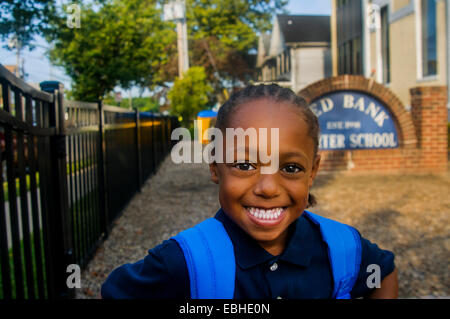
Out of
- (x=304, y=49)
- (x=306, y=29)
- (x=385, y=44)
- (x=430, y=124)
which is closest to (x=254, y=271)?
(x=430, y=124)

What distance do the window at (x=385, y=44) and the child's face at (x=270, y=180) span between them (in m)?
14.2

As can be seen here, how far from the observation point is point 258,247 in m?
1.59

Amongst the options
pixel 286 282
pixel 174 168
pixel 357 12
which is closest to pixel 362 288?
pixel 286 282

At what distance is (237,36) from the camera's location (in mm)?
31156

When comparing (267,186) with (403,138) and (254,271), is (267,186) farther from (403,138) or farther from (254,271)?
(403,138)

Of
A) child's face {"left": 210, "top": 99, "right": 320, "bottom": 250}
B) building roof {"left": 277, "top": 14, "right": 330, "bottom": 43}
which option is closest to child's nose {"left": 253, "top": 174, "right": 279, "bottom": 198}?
child's face {"left": 210, "top": 99, "right": 320, "bottom": 250}

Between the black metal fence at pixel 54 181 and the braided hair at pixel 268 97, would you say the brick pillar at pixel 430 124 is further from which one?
the braided hair at pixel 268 97

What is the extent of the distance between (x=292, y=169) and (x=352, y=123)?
809cm

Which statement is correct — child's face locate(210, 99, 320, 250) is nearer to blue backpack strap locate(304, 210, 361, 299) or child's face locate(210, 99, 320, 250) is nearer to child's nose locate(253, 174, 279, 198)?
child's nose locate(253, 174, 279, 198)

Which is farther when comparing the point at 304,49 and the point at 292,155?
the point at 304,49

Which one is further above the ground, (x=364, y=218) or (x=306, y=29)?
(x=306, y=29)

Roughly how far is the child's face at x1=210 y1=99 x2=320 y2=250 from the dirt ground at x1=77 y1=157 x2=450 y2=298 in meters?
2.68

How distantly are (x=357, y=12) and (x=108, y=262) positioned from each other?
48.3 feet
